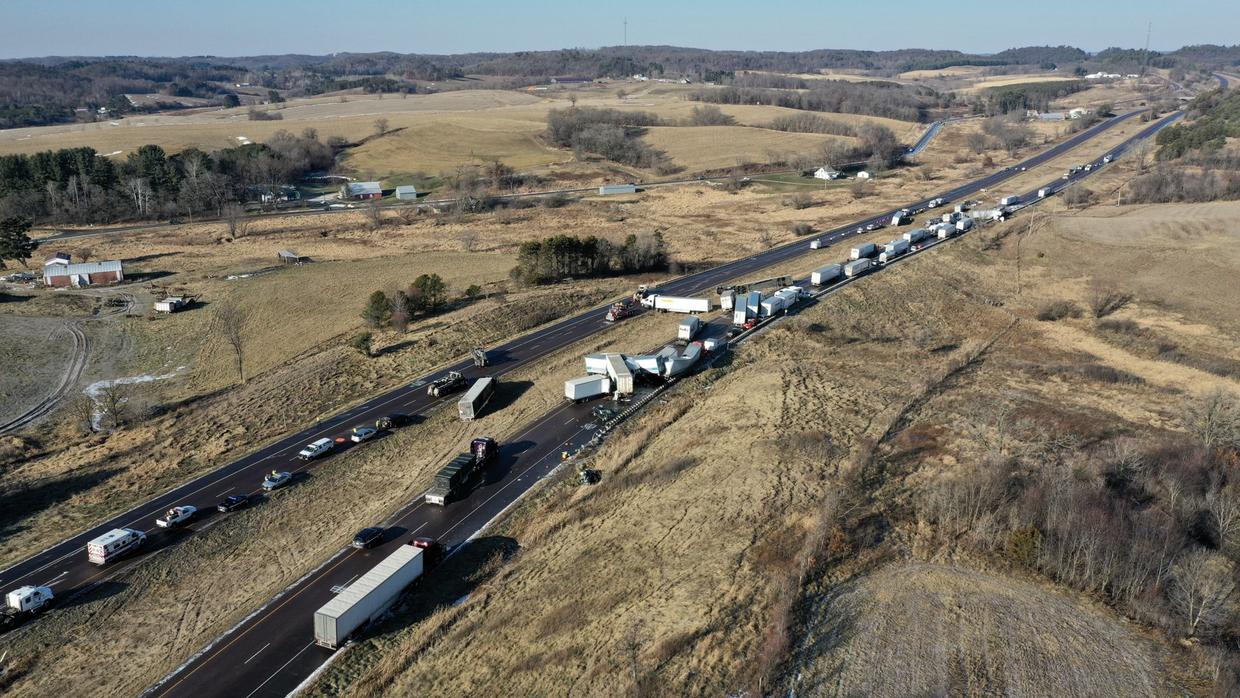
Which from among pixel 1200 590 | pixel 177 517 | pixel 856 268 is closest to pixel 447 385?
pixel 177 517

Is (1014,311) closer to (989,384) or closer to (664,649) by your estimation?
(989,384)

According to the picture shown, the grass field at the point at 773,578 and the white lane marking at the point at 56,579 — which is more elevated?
the grass field at the point at 773,578

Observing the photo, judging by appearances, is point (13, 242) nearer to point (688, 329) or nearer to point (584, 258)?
point (584, 258)

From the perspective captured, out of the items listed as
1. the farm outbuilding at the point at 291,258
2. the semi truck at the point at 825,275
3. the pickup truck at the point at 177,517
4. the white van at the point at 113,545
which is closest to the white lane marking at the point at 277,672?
the white van at the point at 113,545

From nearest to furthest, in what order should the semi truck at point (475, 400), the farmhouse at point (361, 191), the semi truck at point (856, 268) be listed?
the semi truck at point (475, 400), the semi truck at point (856, 268), the farmhouse at point (361, 191)

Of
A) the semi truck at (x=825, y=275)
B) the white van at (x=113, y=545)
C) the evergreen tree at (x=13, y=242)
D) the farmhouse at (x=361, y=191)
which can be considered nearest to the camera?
the white van at (x=113, y=545)

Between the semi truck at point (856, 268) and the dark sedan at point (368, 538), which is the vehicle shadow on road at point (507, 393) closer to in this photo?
the dark sedan at point (368, 538)

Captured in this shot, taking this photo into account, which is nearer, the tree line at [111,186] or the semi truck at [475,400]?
the semi truck at [475,400]
